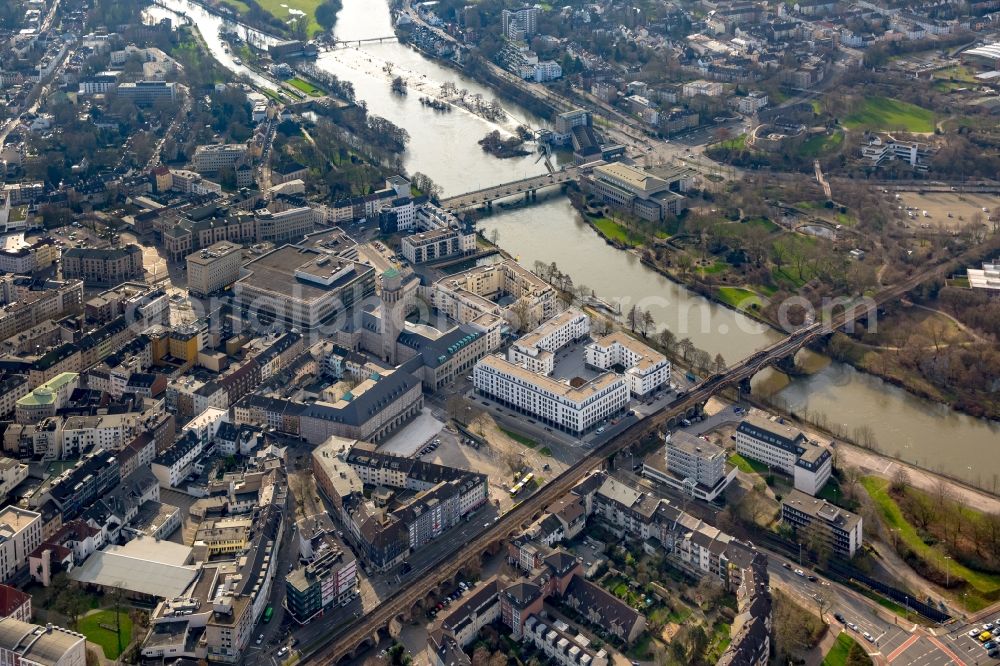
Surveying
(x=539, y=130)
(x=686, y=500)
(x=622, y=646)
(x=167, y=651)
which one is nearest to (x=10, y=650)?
(x=167, y=651)

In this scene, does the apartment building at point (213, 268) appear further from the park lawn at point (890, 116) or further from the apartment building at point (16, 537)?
the park lawn at point (890, 116)

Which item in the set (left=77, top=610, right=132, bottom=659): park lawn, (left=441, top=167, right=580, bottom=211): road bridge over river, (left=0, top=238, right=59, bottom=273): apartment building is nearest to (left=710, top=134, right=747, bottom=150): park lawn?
(left=441, top=167, right=580, bottom=211): road bridge over river

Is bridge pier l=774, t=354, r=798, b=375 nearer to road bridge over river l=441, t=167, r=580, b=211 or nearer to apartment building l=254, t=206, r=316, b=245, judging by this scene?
road bridge over river l=441, t=167, r=580, b=211

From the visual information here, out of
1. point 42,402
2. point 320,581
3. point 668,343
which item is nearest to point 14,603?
point 320,581

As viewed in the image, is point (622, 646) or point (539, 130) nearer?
point (622, 646)

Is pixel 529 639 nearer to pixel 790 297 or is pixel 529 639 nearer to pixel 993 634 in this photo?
pixel 993 634

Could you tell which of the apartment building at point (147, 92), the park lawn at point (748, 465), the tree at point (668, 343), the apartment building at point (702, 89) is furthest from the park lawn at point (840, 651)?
the apartment building at point (147, 92)
